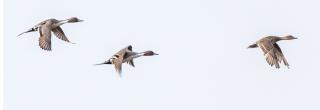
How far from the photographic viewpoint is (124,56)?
71.3 meters

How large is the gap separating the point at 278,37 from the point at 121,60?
6.33m

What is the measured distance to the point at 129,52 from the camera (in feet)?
236

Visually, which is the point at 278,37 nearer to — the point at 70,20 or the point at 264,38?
the point at 264,38

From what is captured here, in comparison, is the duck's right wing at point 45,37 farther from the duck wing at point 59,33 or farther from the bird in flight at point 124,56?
the bird in flight at point 124,56

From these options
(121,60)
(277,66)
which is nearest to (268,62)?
(277,66)

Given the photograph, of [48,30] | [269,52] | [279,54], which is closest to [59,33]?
[48,30]

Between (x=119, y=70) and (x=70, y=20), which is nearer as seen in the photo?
(x=119, y=70)

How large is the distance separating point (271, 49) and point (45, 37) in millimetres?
7821

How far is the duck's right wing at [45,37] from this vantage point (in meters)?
71.2

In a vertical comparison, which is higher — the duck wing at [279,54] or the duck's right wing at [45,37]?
the duck's right wing at [45,37]

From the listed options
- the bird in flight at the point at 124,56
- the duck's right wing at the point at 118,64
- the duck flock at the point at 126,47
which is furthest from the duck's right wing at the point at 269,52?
the duck's right wing at the point at 118,64

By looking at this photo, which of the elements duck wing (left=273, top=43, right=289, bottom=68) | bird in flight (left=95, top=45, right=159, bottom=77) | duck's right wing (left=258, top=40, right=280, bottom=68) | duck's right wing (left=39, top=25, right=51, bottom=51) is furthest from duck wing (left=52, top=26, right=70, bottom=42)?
duck wing (left=273, top=43, right=289, bottom=68)

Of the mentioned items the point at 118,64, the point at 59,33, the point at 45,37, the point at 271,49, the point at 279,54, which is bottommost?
the point at 118,64

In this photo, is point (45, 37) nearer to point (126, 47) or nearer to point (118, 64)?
point (126, 47)
